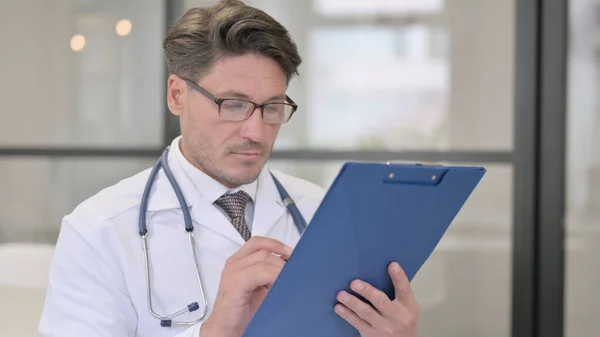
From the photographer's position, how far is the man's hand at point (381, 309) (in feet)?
3.42

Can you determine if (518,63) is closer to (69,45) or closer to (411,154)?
(411,154)

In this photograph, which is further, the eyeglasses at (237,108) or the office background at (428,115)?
the office background at (428,115)

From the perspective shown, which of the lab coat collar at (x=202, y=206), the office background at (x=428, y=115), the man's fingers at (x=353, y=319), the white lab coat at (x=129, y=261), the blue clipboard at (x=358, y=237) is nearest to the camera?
the blue clipboard at (x=358, y=237)

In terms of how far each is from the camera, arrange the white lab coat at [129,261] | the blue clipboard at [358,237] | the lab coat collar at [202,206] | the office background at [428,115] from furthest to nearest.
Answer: the office background at [428,115], the lab coat collar at [202,206], the white lab coat at [129,261], the blue clipboard at [358,237]

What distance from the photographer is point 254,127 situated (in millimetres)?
1329

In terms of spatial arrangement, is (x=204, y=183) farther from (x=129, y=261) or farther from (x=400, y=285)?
(x=400, y=285)

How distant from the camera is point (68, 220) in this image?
1337 mm

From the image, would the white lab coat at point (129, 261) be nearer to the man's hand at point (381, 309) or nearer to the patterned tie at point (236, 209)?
the patterned tie at point (236, 209)

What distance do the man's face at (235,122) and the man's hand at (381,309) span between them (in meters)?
0.40

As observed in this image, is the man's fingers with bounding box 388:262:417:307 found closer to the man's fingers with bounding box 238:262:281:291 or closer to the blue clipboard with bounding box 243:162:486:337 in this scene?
the blue clipboard with bounding box 243:162:486:337

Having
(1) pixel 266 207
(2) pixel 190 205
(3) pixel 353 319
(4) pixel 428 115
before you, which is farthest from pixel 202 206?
(4) pixel 428 115

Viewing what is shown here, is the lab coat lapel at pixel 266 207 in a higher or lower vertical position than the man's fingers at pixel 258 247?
lower

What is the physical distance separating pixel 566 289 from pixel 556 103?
0.66 meters

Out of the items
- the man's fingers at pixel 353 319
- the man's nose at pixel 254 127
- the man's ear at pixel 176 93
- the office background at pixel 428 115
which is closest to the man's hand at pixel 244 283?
the man's fingers at pixel 353 319
